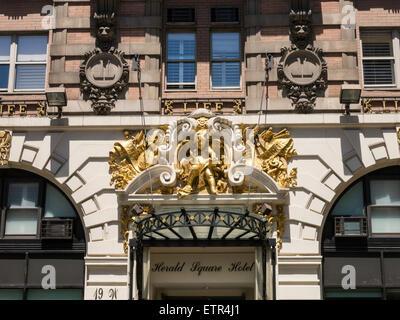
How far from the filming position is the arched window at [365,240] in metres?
17.0

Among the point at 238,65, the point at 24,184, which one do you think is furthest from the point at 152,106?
the point at 24,184

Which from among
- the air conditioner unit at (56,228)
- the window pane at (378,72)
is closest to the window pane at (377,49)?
the window pane at (378,72)

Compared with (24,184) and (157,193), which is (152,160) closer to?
(157,193)

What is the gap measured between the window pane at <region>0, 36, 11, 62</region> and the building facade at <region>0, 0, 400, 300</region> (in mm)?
100

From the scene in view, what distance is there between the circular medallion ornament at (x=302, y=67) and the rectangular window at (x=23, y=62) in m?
6.78

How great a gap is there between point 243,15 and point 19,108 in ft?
22.0

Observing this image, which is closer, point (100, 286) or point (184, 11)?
point (100, 286)

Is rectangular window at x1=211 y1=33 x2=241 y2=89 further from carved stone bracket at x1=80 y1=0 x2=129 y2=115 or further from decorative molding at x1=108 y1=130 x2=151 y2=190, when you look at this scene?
decorative molding at x1=108 y1=130 x2=151 y2=190

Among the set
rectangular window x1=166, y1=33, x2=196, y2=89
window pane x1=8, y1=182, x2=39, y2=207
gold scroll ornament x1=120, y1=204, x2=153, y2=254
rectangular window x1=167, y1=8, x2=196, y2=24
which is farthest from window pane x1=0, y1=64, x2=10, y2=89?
gold scroll ornament x1=120, y1=204, x2=153, y2=254

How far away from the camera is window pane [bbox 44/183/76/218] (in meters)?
17.8

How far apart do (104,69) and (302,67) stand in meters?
5.34

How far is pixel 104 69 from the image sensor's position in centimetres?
1833

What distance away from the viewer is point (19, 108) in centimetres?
1838

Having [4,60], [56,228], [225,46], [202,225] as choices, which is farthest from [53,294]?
[225,46]
